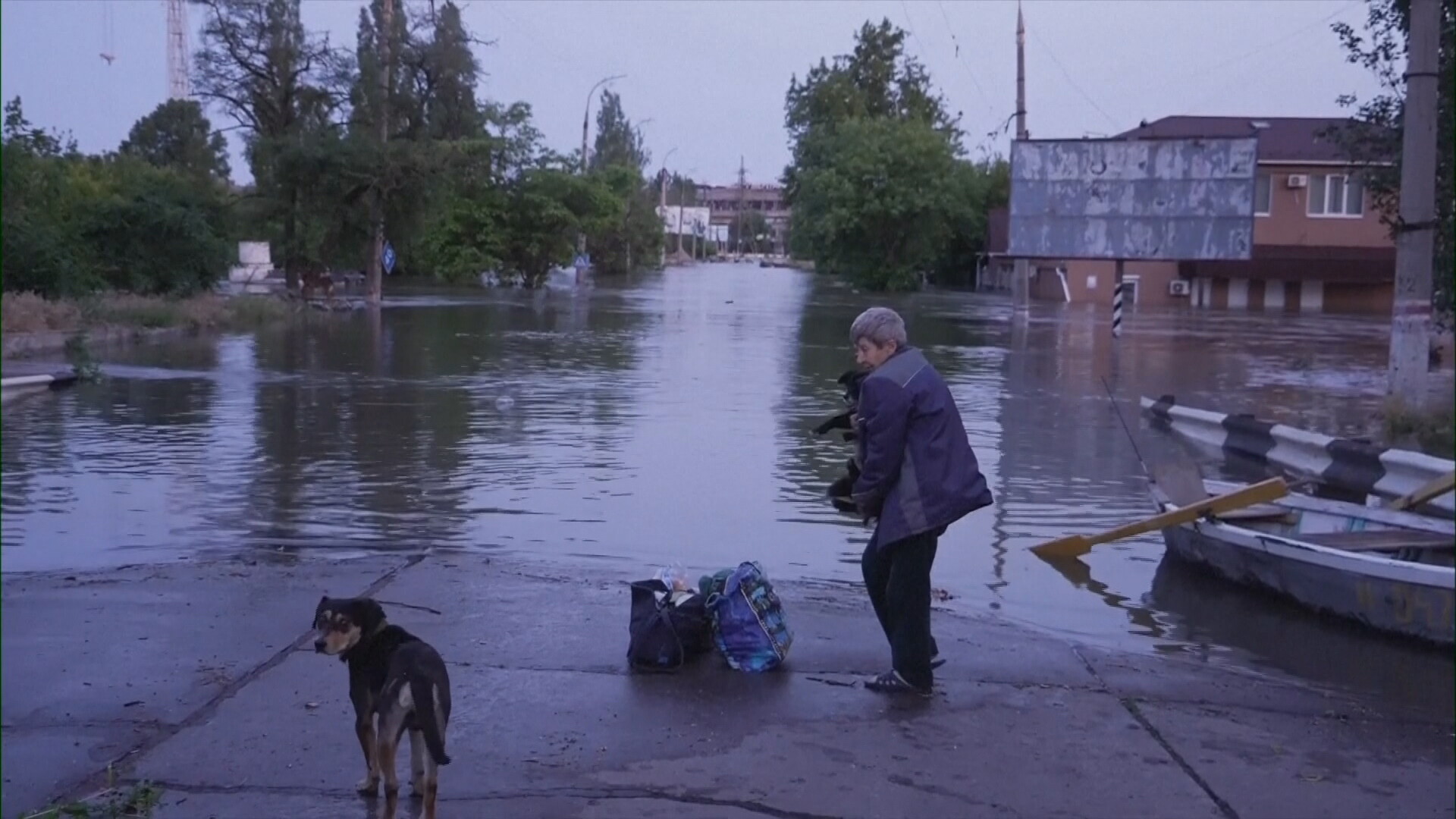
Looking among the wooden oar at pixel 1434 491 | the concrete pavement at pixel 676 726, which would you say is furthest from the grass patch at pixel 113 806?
the wooden oar at pixel 1434 491

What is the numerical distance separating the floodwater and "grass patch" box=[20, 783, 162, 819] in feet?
15.0

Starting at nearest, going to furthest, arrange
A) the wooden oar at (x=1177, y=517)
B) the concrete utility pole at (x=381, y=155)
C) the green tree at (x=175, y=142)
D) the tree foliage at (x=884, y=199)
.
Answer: the wooden oar at (x=1177, y=517), the concrete utility pole at (x=381, y=155), the tree foliage at (x=884, y=199), the green tree at (x=175, y=142)

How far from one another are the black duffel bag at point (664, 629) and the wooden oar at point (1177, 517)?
3.47 metres

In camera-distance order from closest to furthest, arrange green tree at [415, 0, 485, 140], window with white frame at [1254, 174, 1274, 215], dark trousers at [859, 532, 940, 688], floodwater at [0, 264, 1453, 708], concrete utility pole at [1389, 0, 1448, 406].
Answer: dark trousers at [859, 532, 940, 688] → floodwater at [0, 264, 1453, 708] → concrete utility pole at [1389, 0, 1448, 406] → green tree at [415, 0, 485, 140] → window with white frame at [1254, 174, 1274, 215]

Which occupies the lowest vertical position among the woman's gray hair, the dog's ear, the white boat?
the white boat

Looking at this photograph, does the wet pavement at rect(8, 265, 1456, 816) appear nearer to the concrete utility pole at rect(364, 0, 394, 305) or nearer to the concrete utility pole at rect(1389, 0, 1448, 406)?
the concrete utility pole at rect(1389, 0, 1448, 406)

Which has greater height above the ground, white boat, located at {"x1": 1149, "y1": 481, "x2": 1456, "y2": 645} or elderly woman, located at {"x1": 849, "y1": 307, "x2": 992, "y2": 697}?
elderly woman, located at {"x1": 849, "y1": 307, "x2": 992, "y2": 697}

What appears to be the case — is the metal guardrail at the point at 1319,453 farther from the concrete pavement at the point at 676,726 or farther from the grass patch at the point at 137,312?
the grass patch at the point at 137,312

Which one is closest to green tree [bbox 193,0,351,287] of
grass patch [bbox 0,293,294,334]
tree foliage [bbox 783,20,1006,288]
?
grass patch [bbox 0,293,294,334]

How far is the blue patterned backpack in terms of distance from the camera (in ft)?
22.6

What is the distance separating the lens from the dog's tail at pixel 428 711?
4848 millimetres

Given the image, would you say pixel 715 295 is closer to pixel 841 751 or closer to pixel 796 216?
pixel 796 216

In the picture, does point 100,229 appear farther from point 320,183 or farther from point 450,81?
point 450,81

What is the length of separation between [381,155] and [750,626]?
3620cm
